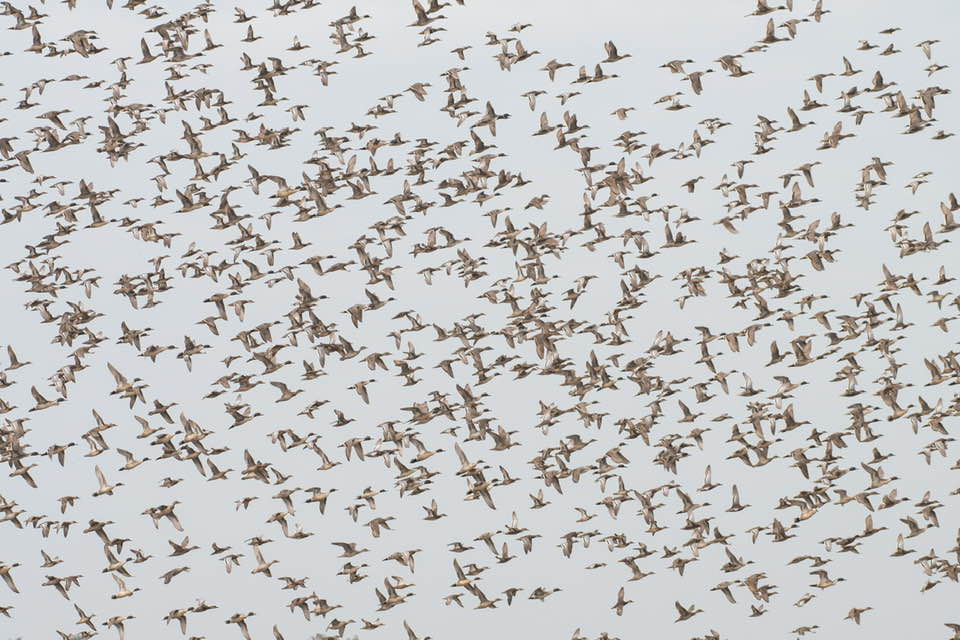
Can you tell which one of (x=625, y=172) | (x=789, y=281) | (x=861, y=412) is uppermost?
(x=625, y=172)

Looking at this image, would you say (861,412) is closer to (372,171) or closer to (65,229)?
(372,171)

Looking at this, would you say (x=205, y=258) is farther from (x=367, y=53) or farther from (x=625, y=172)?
(x=625, y=172)

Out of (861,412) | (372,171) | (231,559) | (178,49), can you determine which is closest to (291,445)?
(231,559)

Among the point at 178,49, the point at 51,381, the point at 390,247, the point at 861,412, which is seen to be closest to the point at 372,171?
the point at 390,247

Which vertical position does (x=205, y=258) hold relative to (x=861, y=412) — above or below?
above

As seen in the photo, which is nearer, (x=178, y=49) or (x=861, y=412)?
(x=178, y=49)

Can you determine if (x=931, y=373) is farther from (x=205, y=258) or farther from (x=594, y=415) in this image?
(x=205, y=258)

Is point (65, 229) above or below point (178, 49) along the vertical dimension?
below

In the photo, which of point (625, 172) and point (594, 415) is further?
point (594, 415)
